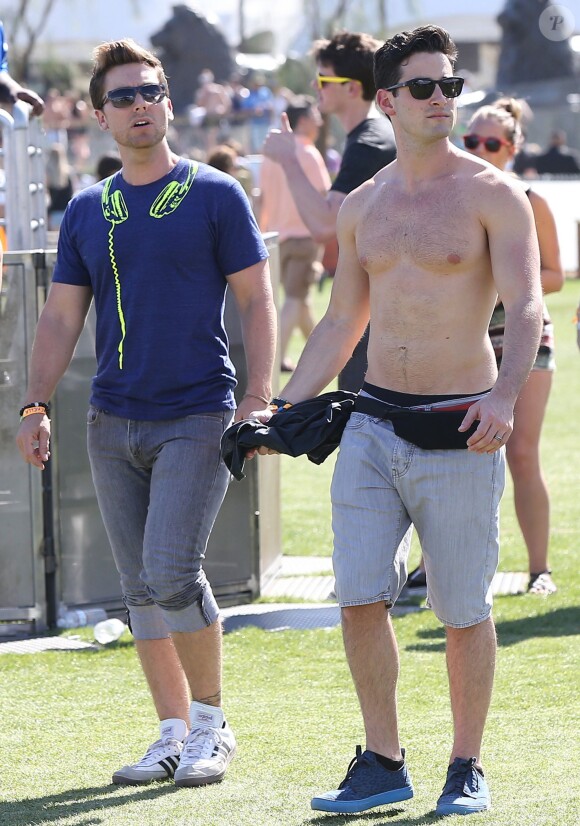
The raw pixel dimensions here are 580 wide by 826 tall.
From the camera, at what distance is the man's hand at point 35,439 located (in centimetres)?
449

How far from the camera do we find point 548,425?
1173cm

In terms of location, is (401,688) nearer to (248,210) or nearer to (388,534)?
(388,534)

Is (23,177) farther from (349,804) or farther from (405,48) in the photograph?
(349,804)

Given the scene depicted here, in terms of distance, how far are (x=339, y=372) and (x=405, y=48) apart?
1.02 m

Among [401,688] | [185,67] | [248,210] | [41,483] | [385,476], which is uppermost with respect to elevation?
[185,67]

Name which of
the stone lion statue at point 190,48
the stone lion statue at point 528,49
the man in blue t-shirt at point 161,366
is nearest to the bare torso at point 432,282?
the man in blue t-shirt at point 161,366

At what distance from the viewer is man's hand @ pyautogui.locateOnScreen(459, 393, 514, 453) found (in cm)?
374

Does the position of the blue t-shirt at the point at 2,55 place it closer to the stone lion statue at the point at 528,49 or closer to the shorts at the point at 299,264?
the shorts at the point at 299,264

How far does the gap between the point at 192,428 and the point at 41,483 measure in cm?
233

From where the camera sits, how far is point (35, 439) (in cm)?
450

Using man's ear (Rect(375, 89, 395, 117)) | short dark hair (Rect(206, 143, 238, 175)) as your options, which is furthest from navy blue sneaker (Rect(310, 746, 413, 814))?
short dark hair (Rect(206, 143, 238, 175))

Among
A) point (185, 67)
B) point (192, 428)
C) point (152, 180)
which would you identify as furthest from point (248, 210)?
point (185, 67)

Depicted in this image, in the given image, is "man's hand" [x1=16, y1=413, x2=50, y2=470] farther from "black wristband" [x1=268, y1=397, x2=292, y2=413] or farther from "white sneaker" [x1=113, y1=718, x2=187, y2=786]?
"white sneaker" [x1=113, y1=718, x2=187, y2=786]

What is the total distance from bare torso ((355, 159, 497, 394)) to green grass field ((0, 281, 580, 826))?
1230 mm
